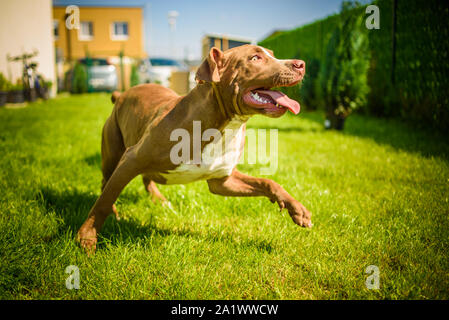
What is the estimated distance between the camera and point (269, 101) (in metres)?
2.17

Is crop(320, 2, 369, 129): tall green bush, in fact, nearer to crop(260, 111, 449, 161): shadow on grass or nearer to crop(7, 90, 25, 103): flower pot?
crop(260, 111, 449, 161): shadow on grass

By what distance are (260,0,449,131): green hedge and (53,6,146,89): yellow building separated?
2173 cm

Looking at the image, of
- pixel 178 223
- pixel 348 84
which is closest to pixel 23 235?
pixel 178 223

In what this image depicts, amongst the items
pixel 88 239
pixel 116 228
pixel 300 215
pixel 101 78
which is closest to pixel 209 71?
pixel 300 215

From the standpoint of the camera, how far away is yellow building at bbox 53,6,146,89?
27.3 m

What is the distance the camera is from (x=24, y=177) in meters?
3.91

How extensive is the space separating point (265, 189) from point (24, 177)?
2911 mm

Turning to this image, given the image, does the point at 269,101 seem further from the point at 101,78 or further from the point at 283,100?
the point at 101,78

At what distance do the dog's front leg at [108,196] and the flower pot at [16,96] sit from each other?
1059 cm

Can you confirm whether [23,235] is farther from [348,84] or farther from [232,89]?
[348,84]

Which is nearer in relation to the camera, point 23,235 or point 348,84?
point 23,235

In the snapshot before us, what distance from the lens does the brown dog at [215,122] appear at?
6.99 ft
